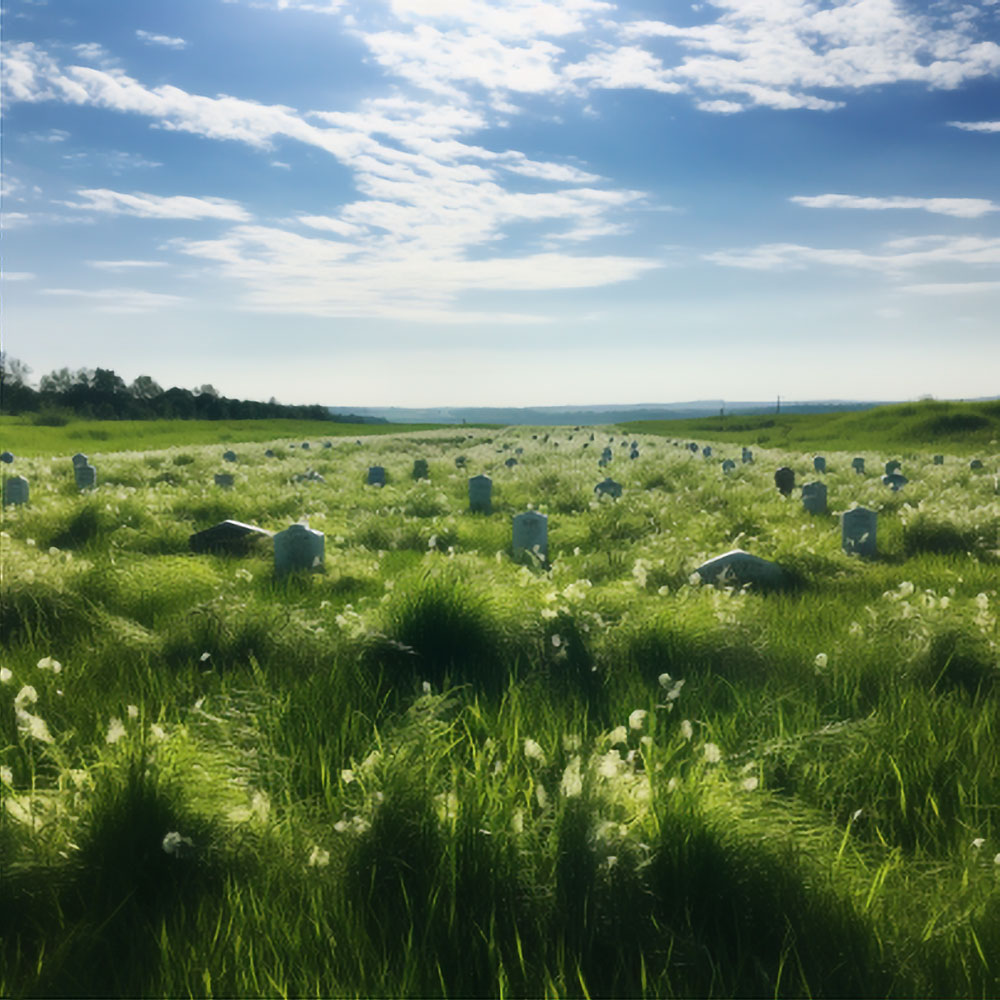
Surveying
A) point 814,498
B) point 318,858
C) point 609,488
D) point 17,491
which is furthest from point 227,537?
point 814,498

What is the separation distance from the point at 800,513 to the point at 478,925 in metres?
13.8

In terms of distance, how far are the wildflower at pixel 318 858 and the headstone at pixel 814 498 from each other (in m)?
14.6

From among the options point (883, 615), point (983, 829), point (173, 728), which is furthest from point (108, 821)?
point (883, 615)

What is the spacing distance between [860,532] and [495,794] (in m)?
10.0

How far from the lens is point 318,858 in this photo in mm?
3119

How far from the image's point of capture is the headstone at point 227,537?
469 inches

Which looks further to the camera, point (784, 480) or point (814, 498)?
point (784, 480)

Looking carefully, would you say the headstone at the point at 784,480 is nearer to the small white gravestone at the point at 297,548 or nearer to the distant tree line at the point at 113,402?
the small white gravestone at the point at 297,548

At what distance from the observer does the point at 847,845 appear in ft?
11.5

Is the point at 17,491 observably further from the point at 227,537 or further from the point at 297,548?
the point at 297,548

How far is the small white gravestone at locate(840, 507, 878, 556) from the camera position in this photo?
38.4ft

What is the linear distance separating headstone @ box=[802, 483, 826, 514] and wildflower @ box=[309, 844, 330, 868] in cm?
1456

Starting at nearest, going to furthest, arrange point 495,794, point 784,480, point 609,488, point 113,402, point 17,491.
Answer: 1. point 495,794
2. point 17,491
3. point 609,488
4. point 784,480
5. point 113,402

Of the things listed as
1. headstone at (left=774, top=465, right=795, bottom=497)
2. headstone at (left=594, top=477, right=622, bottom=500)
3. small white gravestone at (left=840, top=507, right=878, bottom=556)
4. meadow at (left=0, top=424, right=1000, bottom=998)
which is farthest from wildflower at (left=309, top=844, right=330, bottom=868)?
headstone at (left=774, top=465, right=795, bottom=497)
